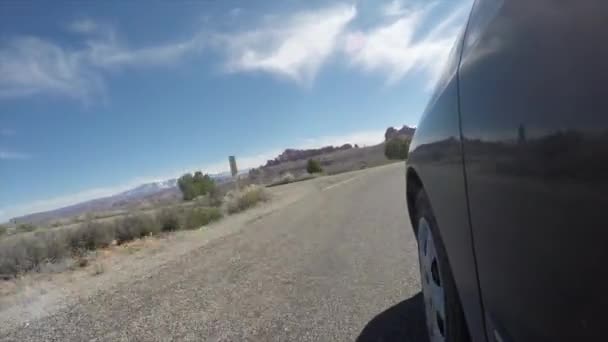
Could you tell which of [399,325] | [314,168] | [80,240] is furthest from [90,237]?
[314,168]

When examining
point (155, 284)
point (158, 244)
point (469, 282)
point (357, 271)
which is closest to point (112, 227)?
point (158, 244)

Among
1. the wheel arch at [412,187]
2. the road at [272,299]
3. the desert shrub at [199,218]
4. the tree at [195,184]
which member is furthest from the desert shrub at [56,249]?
the tree at [195,184]

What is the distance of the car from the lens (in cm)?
84

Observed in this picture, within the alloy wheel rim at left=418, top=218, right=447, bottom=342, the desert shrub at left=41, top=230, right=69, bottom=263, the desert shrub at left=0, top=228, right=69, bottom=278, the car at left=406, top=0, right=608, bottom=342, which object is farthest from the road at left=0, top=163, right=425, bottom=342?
the desert shrub at left=41, top=230, right=69, bottom=263

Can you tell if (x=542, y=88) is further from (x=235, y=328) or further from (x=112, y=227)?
(x=112, y=227)

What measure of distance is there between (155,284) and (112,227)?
10.2 meters

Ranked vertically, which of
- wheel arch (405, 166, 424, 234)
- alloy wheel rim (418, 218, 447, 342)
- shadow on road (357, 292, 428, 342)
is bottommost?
shadow on road (357, 292, 428, 342)

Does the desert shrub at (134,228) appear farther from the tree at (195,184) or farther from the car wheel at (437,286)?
the tree at (195,184)

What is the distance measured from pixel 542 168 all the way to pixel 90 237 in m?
15.5

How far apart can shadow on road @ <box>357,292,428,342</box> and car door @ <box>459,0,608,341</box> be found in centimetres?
205

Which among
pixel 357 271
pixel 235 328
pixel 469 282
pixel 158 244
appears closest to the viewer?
pixel 469 282

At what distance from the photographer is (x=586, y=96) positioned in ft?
2.78

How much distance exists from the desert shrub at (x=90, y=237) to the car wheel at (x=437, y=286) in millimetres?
13228

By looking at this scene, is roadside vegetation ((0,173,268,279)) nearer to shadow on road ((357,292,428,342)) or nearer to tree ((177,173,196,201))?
shadow on road ((357,292,428,342))
